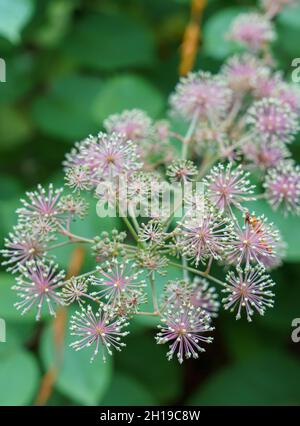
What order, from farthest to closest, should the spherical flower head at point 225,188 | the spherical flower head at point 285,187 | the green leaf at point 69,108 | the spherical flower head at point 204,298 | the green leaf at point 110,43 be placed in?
the green leaf at point 110,43
the green leaf at point 69,108
the spherical flower head at point 285,187
the spherical flower head at point 204,298
the spherical flower head at point 225,188

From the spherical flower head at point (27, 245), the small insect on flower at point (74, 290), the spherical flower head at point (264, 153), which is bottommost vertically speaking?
the small insect on flower at point (74, 290)

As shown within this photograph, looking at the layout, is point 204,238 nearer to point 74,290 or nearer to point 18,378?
point 74,290

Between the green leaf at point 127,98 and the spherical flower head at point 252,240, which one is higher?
the green leaf at point 127,98

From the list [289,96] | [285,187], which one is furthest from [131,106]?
[285,187]

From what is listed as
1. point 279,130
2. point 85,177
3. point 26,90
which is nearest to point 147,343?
point 26,90

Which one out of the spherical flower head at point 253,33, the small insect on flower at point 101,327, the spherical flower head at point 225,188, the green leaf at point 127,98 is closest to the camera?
the small insect on flower at point 101,327

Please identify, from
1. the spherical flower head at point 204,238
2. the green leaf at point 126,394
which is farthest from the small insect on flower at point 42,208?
the green leaf at point 126,394

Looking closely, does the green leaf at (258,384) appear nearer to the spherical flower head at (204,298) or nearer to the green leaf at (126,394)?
the green leaf at (126,394)

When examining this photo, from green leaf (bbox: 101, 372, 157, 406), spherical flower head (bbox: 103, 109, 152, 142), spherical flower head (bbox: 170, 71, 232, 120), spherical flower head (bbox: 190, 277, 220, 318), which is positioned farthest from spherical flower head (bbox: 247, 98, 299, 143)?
green leaf (bbox: 101, 372, 157, 406)
